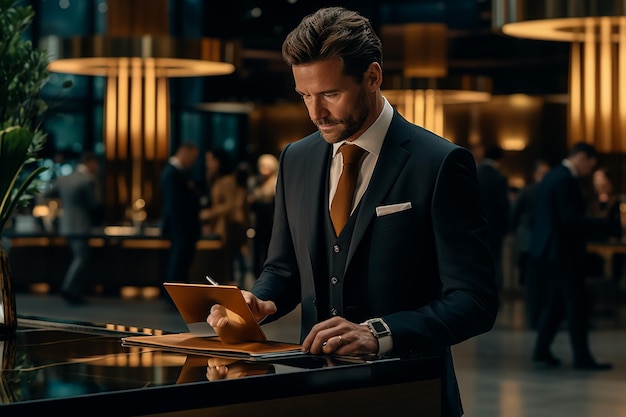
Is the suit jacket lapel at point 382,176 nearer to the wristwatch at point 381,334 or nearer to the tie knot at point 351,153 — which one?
the tie knot at point 351,153

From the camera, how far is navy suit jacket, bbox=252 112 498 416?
261cm

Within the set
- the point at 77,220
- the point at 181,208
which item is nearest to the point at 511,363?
the point at 181,208

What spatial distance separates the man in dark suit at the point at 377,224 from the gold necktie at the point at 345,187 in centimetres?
1

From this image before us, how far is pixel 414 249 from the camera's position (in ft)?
8.85

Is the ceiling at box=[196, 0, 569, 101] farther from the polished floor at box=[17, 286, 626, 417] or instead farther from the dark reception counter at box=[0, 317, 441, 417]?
the dark reception counter at box=[0, 317, 441, 417]

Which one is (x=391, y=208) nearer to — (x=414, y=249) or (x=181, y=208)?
(x=414, y=249)

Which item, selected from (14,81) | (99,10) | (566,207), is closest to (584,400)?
(566,207)

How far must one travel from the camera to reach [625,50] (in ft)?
46.8

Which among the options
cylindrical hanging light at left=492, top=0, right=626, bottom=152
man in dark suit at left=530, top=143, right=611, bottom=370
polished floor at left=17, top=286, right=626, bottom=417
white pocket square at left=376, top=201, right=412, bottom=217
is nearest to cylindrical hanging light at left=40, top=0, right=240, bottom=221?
polished floor at left=17, top=286, right=626, bottom=417

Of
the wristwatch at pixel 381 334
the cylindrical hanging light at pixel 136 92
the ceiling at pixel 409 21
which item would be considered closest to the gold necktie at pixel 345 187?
the wristwatch at pixel 381 334

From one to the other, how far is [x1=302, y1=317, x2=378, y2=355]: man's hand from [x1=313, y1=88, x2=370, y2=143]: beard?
42 centimetres

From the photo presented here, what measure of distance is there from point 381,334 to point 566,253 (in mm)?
7333

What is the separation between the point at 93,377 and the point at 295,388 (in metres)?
0.36

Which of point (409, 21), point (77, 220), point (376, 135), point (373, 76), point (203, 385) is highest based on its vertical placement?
point (409, 21)
